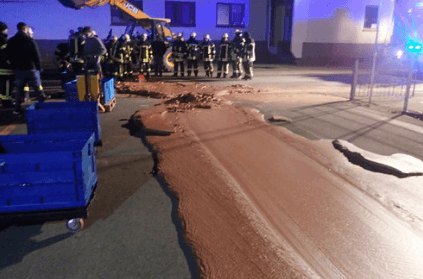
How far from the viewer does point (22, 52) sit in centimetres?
840

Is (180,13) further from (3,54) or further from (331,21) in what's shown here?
(3,54)

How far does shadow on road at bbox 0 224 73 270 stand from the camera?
3340 millimetres

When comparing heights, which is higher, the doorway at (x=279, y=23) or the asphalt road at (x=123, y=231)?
the doorway at (x=279, y=23)

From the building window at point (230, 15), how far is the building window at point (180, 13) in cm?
215

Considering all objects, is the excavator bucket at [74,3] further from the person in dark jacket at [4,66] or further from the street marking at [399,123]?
the street marking at [399,123]

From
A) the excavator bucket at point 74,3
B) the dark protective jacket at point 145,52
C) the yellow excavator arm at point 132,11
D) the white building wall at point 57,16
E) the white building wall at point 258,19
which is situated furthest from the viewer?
the white building wall at point 258,19

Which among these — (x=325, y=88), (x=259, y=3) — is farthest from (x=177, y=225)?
(x=259, y=3)

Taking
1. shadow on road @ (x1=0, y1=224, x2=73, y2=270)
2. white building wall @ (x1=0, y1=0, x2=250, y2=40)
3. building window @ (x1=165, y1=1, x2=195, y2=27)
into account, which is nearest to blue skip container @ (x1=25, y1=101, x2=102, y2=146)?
shadow on road @ (x1=0, y1=224, x2=73, y2=270)

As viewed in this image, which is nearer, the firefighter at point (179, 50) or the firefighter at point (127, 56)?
the firefighter at point (127, 56)

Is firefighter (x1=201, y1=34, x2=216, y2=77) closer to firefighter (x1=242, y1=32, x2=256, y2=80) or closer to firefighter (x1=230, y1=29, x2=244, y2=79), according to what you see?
firefighter (x1=230, y1=29, x2=244, y2=79)

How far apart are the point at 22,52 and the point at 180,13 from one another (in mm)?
21627

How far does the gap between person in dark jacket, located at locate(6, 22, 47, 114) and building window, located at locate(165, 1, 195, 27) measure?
68.0ft

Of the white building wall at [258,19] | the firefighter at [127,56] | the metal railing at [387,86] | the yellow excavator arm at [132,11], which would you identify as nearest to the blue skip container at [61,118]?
the metal railing at [387,86]

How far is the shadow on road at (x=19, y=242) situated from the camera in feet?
11.0
